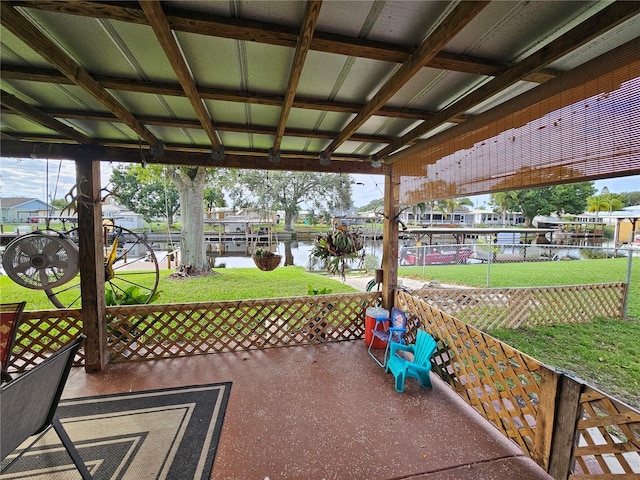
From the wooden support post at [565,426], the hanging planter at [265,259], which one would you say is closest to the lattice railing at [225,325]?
the hanging planter at [265,259]

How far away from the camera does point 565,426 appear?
1739 mm

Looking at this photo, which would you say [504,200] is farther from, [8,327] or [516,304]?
[8,327]

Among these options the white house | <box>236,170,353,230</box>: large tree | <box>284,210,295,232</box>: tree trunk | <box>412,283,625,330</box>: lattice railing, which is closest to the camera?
the white house

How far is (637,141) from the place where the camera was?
1.29 meters

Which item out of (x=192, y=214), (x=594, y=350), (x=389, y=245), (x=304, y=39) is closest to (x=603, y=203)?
(x=594, y=350)

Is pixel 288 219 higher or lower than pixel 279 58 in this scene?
lower

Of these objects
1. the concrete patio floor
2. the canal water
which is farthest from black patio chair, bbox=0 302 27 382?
the canal water

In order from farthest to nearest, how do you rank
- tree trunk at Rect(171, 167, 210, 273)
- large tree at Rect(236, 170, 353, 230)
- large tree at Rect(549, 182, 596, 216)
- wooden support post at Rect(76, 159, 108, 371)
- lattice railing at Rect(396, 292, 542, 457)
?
1. large tree at Rect(549, 182, 596, 216)
2. large tree at Rect(236, 170, 353, 230)
3. tree trunk at Rect(171, 167, 210, 273)
4. wooden support post at Rect(76, 159, 108, 371)
5. lattice railing at Rect(396, 292, 542, 457)

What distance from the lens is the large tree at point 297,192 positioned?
61.5 feet

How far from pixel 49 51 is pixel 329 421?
10.3 feet

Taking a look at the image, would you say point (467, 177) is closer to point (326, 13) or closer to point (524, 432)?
point (326, 13)

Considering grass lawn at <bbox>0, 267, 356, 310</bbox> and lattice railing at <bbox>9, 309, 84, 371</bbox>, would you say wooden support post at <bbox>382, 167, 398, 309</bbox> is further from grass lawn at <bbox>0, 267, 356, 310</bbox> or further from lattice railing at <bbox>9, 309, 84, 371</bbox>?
lattice railing at <bbox>9, 309, 84, 371</bbox>

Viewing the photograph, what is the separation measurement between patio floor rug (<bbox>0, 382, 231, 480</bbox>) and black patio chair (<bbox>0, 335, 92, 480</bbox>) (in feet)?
1.04

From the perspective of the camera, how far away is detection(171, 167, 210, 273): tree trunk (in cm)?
786
